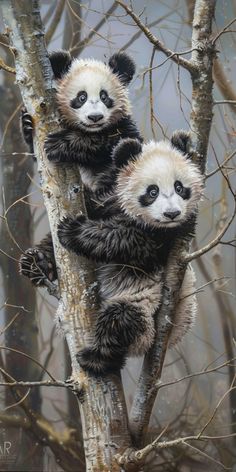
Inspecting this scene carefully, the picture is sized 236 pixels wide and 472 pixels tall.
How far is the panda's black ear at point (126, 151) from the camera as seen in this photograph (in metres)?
2.18

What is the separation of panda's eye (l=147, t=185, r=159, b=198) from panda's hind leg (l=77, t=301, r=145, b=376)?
35 cm

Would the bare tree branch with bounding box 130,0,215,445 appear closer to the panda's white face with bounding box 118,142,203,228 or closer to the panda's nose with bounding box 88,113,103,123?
the panda's white face with bounding box 118,142,203,228

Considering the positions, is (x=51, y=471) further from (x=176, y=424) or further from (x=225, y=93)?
(x=225, y=93)

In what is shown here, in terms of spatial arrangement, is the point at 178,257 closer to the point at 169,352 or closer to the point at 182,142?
the point at 182,142

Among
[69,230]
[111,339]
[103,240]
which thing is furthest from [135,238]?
[111,339]

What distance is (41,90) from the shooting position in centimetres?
218

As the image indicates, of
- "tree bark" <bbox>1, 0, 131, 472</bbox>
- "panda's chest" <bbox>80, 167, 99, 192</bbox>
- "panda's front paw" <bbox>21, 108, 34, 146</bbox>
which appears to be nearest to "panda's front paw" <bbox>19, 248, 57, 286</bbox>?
"tree bark" <bbox>1, 0, 131, 472</bbox>

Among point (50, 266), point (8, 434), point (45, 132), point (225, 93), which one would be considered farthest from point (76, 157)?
point (8, 434)

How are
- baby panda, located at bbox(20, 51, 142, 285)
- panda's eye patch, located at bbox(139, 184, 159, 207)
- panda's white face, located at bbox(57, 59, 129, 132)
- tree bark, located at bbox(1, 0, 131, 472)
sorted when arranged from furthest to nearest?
panda's white face, located at bbox(57, 59, 129, 132), baby panda, located at bbox(20, 51, 142, 285), panda's eye patch, located at bbox(139, 184, 159, 207), tree bark, located at bbox(1, 0, 131, 472)

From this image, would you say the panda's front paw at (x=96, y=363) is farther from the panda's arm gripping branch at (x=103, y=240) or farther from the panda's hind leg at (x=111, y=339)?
the panda's arm gripping branch at (x=103, y=240)

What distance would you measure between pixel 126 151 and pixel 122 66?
0.53 meters

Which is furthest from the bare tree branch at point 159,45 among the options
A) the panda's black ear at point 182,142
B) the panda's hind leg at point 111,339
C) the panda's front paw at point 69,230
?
the panda's hind leg at point 111,339

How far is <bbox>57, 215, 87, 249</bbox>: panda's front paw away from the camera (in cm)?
207

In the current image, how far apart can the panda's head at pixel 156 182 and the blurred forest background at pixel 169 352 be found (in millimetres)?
1242
